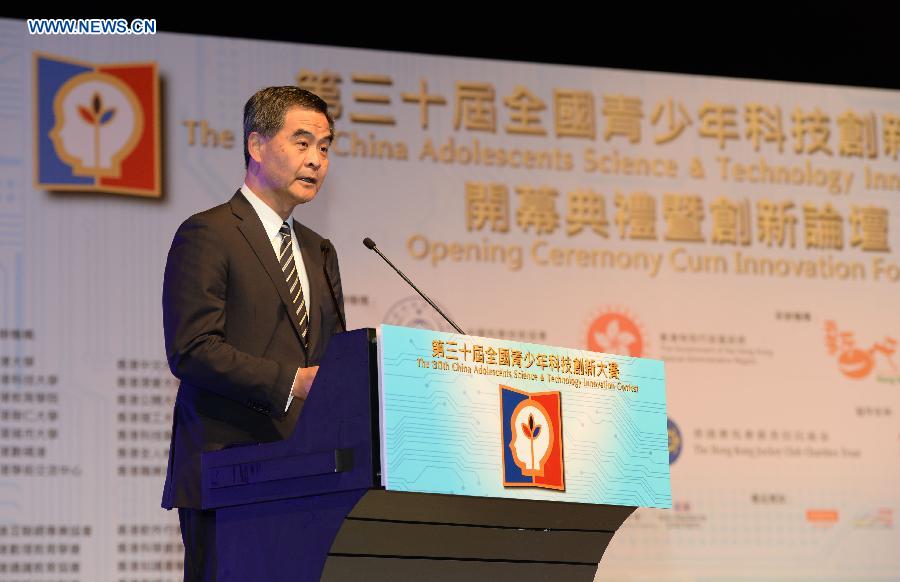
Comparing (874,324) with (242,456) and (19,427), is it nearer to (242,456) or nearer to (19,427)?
(19,427)

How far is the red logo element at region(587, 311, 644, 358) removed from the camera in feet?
15.3

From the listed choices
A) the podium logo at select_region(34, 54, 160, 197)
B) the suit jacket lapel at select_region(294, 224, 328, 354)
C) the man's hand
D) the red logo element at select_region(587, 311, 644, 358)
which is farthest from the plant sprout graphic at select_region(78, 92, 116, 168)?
the man's hand

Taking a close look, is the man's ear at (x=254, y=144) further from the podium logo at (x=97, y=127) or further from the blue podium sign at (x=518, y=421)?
the podium logo at (x=97, y=127)

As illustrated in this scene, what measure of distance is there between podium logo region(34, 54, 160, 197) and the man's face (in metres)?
2.05

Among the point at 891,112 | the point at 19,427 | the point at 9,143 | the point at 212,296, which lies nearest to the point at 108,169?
the point at 9,143

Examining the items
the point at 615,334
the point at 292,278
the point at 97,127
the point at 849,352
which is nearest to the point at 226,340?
the point at 292,278

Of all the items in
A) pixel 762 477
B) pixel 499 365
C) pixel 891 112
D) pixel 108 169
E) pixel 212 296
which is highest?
pixel 891 112

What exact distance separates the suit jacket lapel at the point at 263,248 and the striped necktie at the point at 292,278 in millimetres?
13

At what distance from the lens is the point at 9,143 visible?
4188 millimetres

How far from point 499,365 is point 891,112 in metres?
3.68

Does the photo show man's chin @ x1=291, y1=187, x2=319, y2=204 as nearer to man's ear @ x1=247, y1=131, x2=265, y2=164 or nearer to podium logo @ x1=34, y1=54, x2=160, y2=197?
man's ear @ x1=247, y1=131, x2=265, y2=164

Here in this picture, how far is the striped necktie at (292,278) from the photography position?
89.5 inches

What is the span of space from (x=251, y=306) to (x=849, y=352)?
3.25m

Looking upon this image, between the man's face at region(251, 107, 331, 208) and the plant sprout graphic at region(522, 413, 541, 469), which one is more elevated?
the man's face at region(251, 107, 331, 208)
